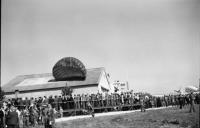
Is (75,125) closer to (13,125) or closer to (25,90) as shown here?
(13,125)

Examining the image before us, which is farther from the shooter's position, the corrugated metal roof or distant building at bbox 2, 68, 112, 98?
the corrugated metal roof

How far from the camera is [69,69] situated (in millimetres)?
33625

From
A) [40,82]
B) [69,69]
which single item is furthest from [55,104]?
[40,82]

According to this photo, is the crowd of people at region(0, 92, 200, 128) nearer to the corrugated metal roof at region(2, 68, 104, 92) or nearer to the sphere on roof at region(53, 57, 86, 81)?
the sphere on roof at region(53, 57, 86, 81)

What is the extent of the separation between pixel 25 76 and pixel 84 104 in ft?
71.5

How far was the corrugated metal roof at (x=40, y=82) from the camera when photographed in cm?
3588

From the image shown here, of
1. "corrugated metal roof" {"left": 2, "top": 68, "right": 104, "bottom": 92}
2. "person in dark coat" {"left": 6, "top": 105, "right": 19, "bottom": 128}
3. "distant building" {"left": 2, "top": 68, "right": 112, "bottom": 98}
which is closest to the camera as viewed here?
"person in dark coat" {"left": 6, "top": 105, "right": 19, "bottom": 128}

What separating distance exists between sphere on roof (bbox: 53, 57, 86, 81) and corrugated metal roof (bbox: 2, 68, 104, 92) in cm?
77

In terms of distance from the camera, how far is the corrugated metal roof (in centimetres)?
3588

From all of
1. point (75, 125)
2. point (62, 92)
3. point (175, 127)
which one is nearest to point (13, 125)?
point (75, 125)

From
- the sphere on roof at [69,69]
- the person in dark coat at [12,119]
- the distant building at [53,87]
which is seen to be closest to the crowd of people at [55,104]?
the person in dark coat at [12,119]

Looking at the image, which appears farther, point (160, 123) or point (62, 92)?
point (62, 92)

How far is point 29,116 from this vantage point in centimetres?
2000

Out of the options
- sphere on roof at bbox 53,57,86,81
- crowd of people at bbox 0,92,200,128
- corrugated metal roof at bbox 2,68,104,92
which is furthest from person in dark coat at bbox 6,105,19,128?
corrugated metal roof at bbox 2,68,104,92
